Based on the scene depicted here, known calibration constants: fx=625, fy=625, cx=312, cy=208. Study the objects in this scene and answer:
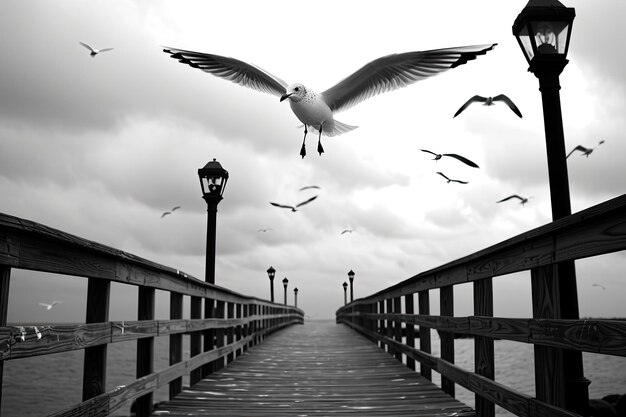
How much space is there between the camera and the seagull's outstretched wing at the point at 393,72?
687 centimetres

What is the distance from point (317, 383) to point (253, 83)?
178 inches

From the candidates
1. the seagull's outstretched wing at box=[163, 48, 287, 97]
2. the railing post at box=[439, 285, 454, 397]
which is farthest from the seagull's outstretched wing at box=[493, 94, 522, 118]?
the seagull's outstretched wing at box=[163, 48, 287, 97]

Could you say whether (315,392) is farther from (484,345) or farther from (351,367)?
(484,345)

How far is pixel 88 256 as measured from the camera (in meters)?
2.97

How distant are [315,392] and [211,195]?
3817mm

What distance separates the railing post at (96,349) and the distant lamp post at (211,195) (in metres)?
5.42

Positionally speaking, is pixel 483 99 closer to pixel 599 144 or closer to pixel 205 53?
pixel 599 144

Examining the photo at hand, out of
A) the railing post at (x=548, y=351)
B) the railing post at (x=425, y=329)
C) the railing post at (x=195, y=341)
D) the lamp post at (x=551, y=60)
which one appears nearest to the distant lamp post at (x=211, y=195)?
the railing post at (x=195, y=341)

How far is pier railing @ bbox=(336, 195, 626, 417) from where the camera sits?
2.31 meters

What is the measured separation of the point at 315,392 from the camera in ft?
18.9

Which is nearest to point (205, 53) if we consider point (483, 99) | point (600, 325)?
point (483, 99)

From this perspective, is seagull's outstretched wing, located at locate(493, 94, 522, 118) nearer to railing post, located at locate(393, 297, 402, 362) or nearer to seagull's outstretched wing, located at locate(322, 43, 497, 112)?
seagull's outstretched wing, located at locate(322, 43, 497, 112)

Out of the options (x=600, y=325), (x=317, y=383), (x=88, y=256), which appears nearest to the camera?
(x=600, y=325)

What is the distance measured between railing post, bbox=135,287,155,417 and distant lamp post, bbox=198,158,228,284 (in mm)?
4322
